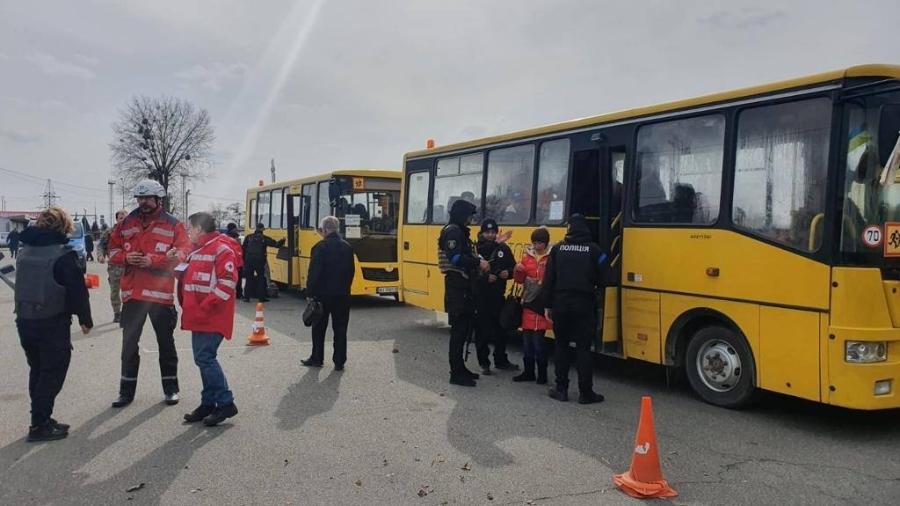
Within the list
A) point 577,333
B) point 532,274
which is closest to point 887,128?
point 577,333

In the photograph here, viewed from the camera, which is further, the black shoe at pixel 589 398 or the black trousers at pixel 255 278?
the black trousers at pixel 255 278

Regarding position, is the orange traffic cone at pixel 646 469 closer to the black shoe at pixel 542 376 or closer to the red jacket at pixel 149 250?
the black shoe at pixel 542 376

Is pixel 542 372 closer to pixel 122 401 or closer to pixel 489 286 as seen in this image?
pixel 489 286

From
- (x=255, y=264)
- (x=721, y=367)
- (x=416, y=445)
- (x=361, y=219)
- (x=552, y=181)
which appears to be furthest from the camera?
(x=255, y=264)

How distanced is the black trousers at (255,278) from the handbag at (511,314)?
8637mm

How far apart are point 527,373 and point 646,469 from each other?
3367 mm

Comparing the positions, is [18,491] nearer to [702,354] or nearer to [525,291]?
[525,291]

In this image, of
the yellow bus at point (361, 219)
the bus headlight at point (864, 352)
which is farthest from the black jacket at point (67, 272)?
the yellow bus at point (361, 219)

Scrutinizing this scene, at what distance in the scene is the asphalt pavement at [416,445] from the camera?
14.8 feet

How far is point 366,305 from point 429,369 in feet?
23.7

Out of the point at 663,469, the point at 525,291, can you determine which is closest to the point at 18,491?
the point at 663,469

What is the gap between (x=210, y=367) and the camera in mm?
5895

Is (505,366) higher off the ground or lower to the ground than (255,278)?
lower

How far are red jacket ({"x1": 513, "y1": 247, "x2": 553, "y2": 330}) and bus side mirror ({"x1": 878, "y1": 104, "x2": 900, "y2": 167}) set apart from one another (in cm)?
330
